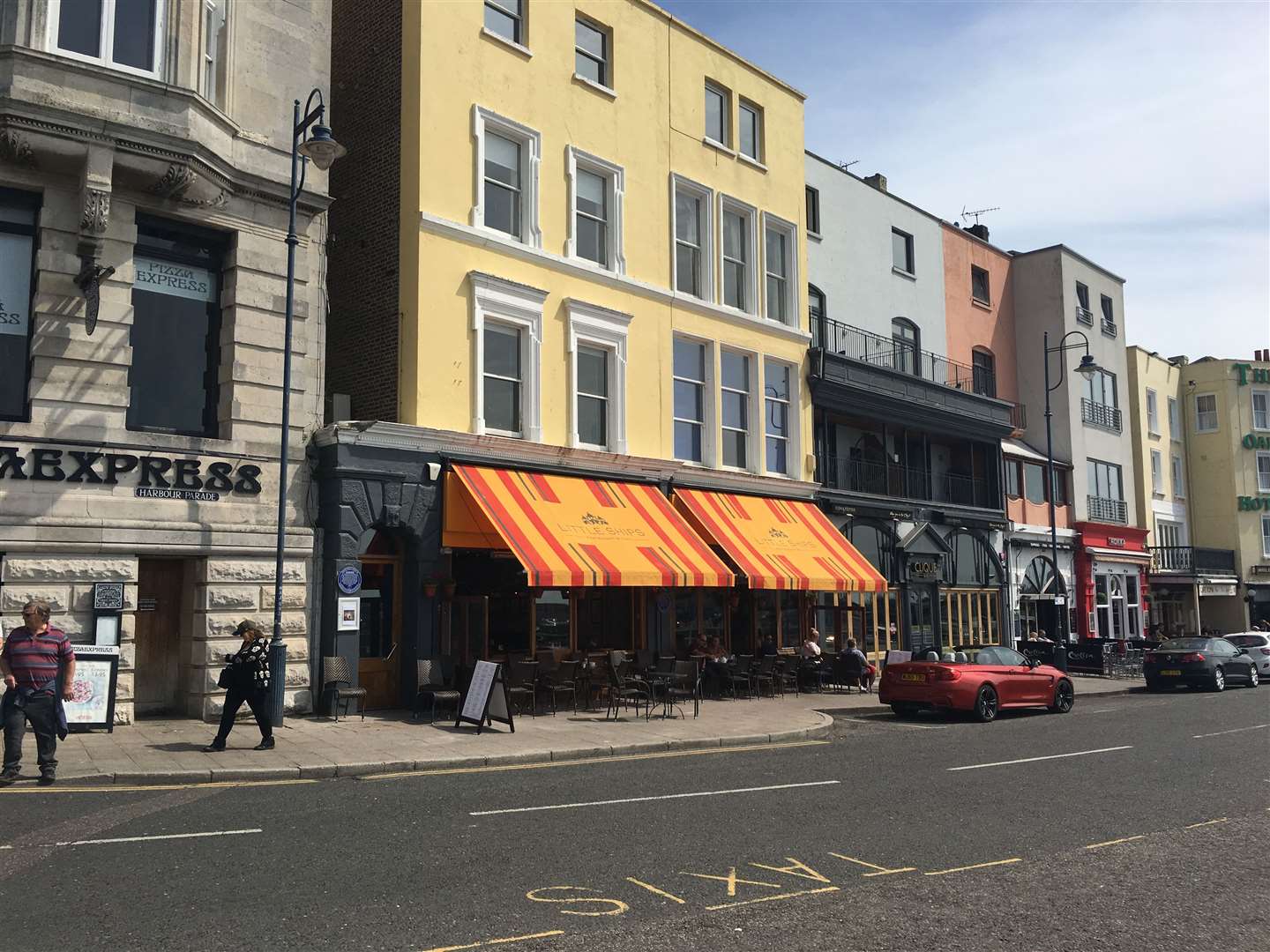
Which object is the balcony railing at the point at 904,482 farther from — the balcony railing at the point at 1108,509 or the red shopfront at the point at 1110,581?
the balcony railing at the point at 1108,509

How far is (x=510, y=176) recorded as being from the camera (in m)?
21.1

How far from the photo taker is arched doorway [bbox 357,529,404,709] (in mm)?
18500

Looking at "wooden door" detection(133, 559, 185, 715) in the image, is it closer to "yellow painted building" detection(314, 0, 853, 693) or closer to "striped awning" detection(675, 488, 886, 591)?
"yellow painted building" detection(314, 0, 853, 693)

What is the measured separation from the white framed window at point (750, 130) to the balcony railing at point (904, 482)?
7989mm

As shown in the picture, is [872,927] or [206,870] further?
[206,870]

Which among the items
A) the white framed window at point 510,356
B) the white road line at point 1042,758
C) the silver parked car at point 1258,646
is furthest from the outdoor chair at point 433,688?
the silver parked car at point 1258,646

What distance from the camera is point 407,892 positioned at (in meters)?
7.05

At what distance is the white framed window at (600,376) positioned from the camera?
2194 centimetres

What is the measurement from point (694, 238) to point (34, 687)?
1763 cm

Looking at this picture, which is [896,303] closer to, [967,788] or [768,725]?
[768,725]

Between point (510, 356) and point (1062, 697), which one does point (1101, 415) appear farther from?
point (510, 356)

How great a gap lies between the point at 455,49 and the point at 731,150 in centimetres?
827

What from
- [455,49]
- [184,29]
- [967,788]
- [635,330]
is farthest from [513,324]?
[967,788]

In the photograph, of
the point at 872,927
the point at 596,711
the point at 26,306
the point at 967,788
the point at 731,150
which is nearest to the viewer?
the point at 872,927
